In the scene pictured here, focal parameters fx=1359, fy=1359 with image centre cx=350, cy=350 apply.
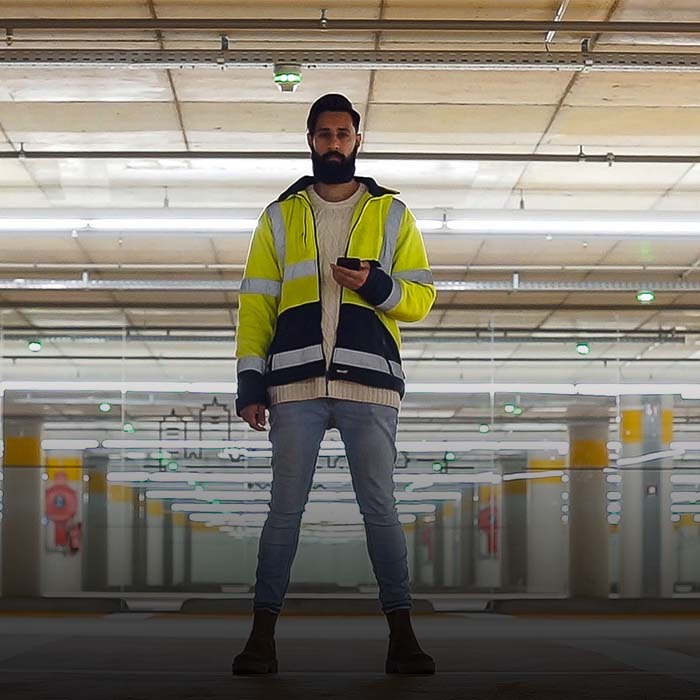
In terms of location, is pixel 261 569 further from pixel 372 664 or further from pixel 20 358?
pixel 20 358

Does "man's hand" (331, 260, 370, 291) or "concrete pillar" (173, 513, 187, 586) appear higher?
"man's hand" (331, 260, 370, 291)

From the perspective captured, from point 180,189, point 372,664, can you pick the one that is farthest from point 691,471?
point 372,664

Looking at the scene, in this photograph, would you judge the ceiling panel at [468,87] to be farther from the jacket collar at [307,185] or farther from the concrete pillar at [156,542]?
the jacket collar at [307,185]

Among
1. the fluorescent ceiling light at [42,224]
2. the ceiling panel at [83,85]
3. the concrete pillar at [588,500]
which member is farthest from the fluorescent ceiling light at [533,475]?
the ceiling panel at [83,85]

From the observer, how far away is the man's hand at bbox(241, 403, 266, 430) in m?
3.01

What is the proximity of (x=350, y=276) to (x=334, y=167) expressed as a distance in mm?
333

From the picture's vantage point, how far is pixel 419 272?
3168 mm

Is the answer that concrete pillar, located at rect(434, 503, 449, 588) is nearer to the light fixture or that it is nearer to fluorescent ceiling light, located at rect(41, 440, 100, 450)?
fluorescent ceiling light, located at rect(41, 440, 100, 450)

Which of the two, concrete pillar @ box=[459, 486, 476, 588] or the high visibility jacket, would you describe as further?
concrete pillar @ box=[459, 486, 476, 588]

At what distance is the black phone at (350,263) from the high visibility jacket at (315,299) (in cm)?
4

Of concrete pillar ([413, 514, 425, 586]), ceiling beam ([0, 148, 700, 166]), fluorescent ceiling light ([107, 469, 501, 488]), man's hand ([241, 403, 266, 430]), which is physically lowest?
concrete pillar ([413, 514, 425, 586])

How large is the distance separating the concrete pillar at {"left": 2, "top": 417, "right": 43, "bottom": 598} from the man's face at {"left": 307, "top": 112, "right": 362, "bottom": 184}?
6.66 m

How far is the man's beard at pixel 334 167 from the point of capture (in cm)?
311

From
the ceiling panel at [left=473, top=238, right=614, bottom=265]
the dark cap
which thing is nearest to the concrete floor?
the dark cap
